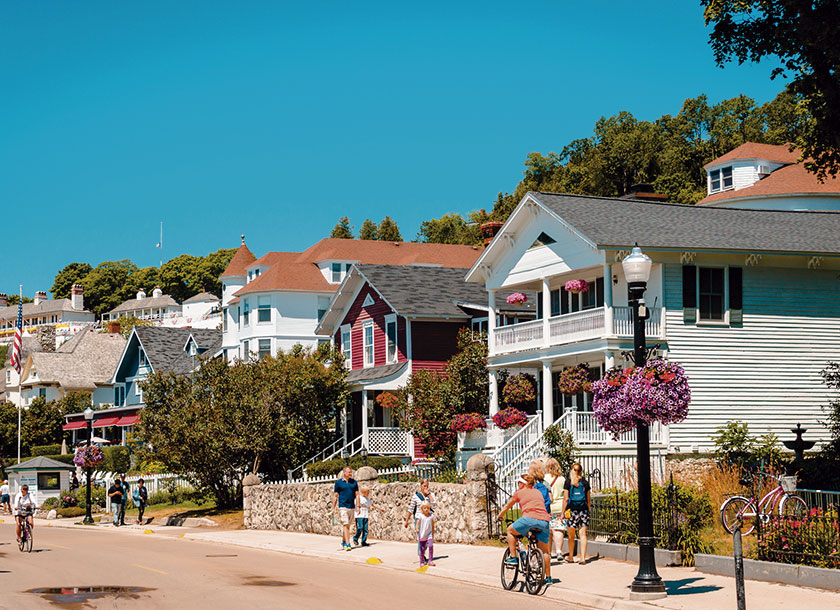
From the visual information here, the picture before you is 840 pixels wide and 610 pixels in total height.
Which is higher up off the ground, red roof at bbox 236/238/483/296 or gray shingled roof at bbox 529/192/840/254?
red roof at bbox 236/238/483/296

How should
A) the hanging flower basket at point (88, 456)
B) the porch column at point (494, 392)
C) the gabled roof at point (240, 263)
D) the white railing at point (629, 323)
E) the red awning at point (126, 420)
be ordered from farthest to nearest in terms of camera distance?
the gabled roof at point (240, 263), the red awning at point (126, 420), the hanging flower basket at point (88, 456), the porch column at point (494, 392), the white railing at point (629, 323)

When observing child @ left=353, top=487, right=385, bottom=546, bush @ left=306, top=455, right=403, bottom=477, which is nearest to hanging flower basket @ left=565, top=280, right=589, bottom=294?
bush @ left=306, top=455, right=403, bottom=477

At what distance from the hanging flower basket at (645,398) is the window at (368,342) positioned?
30110mm

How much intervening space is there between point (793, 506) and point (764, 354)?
16332 millimetres

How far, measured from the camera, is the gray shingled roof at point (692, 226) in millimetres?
32719

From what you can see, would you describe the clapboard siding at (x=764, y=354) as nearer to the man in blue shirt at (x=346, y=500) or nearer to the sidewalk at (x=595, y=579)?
the man in blue shirt at (x=346, y=500)

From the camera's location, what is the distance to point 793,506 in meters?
17.8

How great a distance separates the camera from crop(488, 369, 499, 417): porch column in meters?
37.4

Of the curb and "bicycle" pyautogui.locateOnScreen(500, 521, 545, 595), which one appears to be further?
"bicycle" pyautogui.locateOnScreen(500, 521, 545, 595)

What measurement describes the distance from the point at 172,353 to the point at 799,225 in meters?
47.5

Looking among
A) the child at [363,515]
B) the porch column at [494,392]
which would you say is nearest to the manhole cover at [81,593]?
the child at [363,515]

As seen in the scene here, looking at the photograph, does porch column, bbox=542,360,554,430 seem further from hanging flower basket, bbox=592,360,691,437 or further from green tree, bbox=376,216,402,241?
green tree, bbox=376,216,402,241

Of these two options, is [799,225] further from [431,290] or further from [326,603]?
[326,603]

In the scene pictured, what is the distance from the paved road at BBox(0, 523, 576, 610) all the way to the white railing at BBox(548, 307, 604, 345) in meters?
12.4
